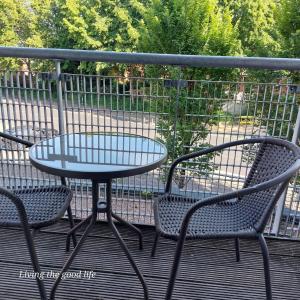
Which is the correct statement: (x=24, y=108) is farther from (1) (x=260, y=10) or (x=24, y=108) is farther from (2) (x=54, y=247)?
(1) (x=260, y=10)

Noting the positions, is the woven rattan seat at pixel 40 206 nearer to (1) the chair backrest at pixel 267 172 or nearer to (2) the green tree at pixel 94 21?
(1) the chair backrest at pixel 267 172

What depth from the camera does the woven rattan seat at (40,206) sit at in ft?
Answer: 5.67

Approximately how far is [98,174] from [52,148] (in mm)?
474

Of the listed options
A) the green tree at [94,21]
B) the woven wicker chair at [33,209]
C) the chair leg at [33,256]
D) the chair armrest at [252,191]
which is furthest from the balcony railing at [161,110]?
the green tree at [94,21]

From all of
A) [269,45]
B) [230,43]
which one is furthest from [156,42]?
[269,45]

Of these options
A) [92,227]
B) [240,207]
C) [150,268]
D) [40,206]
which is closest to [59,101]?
[40,206]

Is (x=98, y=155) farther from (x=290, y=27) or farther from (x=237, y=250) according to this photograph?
(x=290, y=27)

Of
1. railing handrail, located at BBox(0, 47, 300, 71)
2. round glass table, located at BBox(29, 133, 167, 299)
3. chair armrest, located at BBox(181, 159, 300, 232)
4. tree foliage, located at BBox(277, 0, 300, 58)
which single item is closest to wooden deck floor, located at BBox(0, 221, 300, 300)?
round glass table, located at BBox(29, 133, 167, 299)

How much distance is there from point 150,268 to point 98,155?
820 mm

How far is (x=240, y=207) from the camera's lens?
1.95 metres

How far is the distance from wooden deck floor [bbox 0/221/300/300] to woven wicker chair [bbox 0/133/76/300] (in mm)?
332

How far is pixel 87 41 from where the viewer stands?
18844 millimetres

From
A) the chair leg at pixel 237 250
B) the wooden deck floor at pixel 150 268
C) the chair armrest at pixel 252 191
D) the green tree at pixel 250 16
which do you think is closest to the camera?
the chair armrest at pixel 252 191

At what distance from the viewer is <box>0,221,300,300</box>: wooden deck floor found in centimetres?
198
